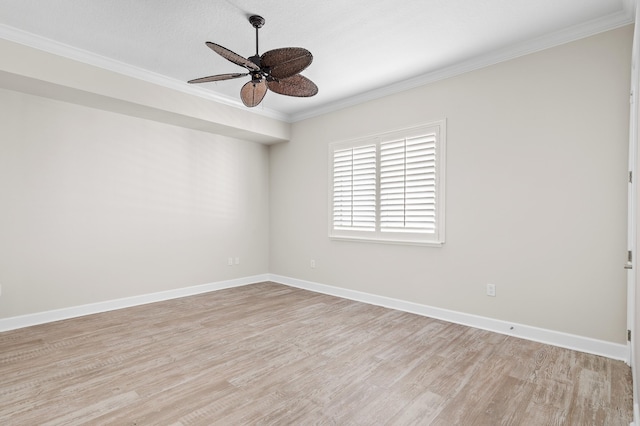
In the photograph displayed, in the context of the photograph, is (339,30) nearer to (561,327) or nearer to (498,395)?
(498,395)

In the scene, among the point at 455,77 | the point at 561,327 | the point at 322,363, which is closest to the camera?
the point at 322,363

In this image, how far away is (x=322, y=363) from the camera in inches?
102

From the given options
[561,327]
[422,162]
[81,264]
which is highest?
[422,162]

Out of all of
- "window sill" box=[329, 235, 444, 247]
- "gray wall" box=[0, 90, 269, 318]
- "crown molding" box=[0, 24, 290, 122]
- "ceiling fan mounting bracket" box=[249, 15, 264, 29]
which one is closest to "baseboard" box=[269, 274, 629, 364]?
"window sill" box=[329, 235, 444, 247]

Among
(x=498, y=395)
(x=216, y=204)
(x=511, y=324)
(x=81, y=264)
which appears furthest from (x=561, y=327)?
(x=81, y=264)

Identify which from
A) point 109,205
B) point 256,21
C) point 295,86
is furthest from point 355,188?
point 109,205

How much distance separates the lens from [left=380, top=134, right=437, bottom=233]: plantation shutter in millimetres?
3779

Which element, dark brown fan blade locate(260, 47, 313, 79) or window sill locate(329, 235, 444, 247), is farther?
window sill locate(329, 235, 444, 247)

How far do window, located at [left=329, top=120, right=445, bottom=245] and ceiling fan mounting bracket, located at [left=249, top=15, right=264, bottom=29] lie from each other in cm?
210

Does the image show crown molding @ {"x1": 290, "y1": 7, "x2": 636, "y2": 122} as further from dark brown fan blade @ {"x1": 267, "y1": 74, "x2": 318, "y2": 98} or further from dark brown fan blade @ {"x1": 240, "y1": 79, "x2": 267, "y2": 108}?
dark brown fan blade @ {"x1": 240, "y1": 79, "x2": 267, "y2": 108}

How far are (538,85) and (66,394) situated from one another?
4591 millimetres

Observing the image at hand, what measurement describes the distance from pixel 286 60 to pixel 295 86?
1.59ft

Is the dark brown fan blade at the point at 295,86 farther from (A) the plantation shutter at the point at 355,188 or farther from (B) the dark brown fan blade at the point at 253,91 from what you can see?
(A) the plantation shutter at the point at 355,188

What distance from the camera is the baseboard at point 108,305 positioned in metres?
3.37
